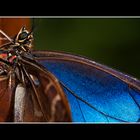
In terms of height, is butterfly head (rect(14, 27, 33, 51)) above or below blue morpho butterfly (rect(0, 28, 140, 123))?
above

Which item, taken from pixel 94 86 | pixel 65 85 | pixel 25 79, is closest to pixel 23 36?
pixel 25 79

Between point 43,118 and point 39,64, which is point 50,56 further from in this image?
point 43,118

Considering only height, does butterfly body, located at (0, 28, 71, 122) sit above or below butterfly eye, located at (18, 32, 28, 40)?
below

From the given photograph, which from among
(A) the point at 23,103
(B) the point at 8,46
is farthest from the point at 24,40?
(A) the point at 23,103

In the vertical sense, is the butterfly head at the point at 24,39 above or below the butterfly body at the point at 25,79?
above
